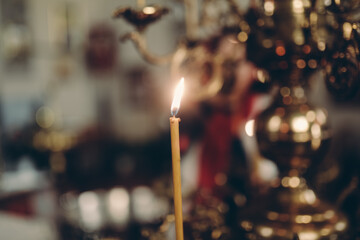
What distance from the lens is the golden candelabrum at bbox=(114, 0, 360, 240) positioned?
0.50 m

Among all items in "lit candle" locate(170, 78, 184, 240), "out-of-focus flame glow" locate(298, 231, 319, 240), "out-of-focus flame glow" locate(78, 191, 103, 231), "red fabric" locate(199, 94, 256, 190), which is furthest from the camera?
"red fabric" locate(199, 94, 256, 190)

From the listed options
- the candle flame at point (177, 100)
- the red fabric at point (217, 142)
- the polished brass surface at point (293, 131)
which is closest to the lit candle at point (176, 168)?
the candle flame at point (177, 100)

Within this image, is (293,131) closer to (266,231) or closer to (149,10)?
(266,231)

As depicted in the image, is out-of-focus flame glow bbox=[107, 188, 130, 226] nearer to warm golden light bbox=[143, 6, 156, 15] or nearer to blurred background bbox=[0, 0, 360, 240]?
blurred background bbox=[0, 0, 360, 240]

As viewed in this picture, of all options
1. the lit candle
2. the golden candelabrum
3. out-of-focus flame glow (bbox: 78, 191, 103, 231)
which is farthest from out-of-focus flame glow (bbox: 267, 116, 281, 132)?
out-of-focus flame glow (bbox: 78, 191, 103, 231)

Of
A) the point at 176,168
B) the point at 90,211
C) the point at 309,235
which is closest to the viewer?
the point at 176,168

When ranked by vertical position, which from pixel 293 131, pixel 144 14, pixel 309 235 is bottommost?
pixel 309 235

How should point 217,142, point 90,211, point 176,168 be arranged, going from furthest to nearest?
1. point 217,142
2. point 90,211
3. point 176,168

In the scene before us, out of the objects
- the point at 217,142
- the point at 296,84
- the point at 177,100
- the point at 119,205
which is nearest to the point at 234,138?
the point at 217,142

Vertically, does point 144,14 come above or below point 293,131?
above

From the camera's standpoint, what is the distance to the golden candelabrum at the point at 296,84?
497mm

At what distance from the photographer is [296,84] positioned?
55 cm

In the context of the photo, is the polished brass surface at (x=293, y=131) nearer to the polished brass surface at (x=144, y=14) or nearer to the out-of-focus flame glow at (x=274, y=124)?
the out-of-focus flame glow at (x=274, y=124)

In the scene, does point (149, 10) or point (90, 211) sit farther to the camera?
point (90, 211)
